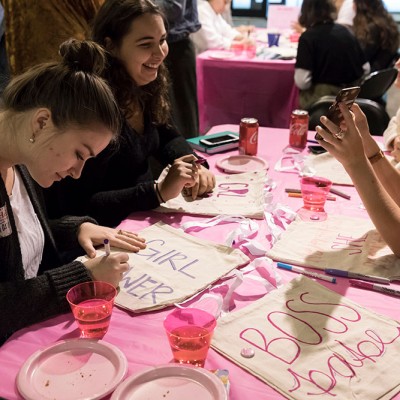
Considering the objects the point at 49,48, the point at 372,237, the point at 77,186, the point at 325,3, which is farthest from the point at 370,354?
the point at 325,3

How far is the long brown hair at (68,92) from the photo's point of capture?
1033mm

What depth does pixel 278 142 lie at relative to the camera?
2.06m

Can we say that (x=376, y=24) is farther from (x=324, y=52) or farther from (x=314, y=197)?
(x=314, y=197)

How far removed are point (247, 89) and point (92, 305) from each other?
2794 millimetres

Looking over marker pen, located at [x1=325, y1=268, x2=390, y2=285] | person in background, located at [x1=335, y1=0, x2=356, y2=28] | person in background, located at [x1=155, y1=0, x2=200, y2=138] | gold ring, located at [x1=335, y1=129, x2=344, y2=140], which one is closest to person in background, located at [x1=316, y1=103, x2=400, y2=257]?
gold ring, located at [x1=335, y1=129, x2=344, y2=140]

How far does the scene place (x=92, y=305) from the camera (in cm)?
94

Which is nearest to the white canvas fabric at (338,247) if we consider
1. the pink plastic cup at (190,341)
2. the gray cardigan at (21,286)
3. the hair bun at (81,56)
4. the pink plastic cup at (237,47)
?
the pink plastic cup at (190,341)

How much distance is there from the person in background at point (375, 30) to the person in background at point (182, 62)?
147 centimetres

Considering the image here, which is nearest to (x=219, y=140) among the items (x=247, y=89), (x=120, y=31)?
(x=120, y=31)

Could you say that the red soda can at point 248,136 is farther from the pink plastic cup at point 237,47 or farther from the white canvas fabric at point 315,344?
the pink plastic cup at point 237,47

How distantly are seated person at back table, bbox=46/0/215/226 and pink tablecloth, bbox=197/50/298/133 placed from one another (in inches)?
63.9

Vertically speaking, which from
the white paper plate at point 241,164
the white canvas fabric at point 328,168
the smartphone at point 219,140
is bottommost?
the white paper plate at point 241,164

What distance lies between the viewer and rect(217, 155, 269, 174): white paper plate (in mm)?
1772

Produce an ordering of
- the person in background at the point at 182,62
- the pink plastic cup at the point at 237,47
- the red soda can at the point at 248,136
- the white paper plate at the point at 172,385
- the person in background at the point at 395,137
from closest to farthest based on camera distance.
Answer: the white paper plate at the point at 172,385 < the person in background at the point at 395,137 < the red soda can at the point at 248,136 < the person in background at the point at 182,62 < the pink plastic cup at the point at 237,47
